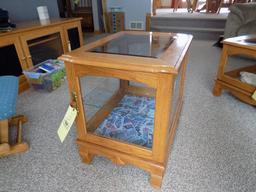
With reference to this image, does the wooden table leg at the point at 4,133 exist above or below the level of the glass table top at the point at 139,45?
below

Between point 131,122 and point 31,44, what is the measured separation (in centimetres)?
134

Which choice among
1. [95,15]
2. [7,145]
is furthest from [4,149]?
[95,15]

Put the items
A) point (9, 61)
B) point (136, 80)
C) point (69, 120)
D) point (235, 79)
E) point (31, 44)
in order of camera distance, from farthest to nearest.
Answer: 1. point (31, 44)
2. point (9, 61)
3. point (235, 79)
4. point (69, 120)
5. point (136, 80)

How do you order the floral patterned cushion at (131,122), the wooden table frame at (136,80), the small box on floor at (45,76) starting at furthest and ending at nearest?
the small box on floor at (45,76) < the floral patterned cushion at (131,122) < the wooden table frame at (136,80)

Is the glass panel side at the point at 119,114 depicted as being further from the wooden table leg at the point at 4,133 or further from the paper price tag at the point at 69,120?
the wooden table leg at the point at 4,133

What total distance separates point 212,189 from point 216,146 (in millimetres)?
308

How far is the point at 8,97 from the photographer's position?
967mm

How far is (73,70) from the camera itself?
2.49 ft

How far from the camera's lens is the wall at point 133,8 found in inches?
144

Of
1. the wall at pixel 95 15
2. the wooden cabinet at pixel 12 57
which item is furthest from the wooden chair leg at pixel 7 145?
the wall at pixel 95 15

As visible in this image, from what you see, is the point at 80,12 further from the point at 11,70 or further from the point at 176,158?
the point at 176,158

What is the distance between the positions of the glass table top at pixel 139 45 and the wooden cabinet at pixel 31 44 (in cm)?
107

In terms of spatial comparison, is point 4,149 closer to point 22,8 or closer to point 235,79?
point 235,79

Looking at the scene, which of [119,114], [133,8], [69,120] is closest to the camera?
[69,120]
